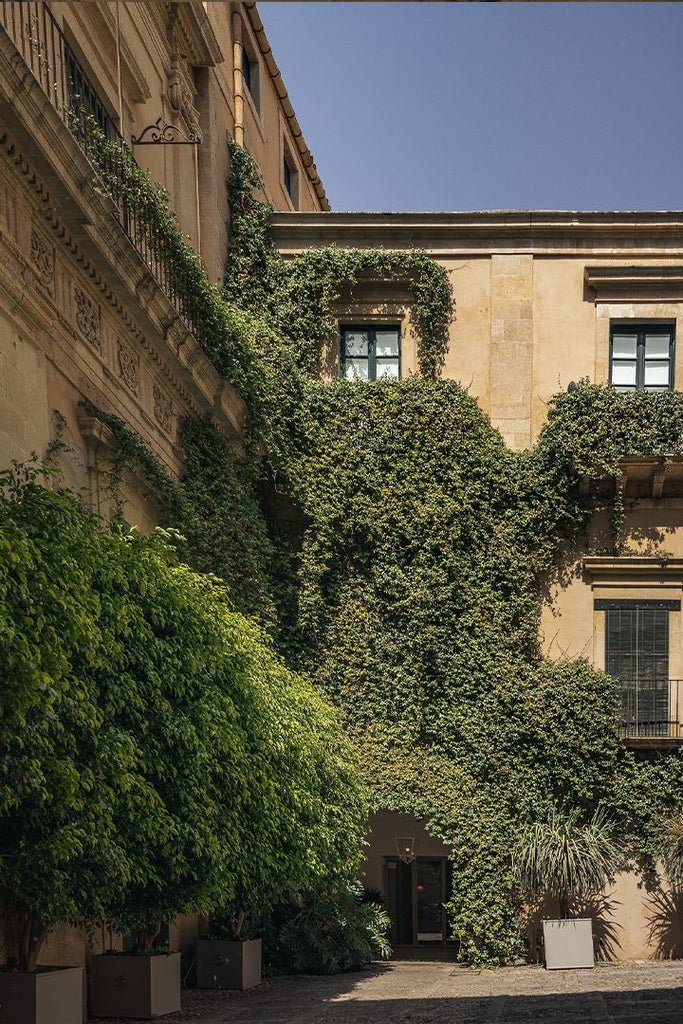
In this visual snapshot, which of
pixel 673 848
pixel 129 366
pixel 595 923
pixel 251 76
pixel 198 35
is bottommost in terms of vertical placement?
pixel 595 923

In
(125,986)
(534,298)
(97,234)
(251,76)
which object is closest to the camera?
(125,986)

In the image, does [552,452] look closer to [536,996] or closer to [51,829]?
[536,996]

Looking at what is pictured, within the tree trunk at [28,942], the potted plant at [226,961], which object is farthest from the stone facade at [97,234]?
the potted plant at [226,961]

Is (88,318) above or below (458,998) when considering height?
above

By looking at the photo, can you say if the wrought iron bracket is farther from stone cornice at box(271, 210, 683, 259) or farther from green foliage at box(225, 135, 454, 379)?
stone cornice at box(271, 210, 683, 259)

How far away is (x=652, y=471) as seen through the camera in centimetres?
2300

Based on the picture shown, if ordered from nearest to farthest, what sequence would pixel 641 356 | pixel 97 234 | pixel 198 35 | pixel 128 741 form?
1. pixel 128 741
2. pixel 97 234
3. pixel 198 35
4. pixel 641 356

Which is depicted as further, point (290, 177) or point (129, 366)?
point (290, 177)

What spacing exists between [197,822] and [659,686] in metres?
13.4

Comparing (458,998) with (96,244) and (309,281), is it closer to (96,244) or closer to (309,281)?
(96,244)

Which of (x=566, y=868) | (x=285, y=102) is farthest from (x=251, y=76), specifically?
A: (x=566, y=868)

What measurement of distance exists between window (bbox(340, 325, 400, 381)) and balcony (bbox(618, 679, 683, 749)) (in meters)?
7.27

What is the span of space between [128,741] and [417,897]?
1877 cm

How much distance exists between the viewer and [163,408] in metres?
17.2
